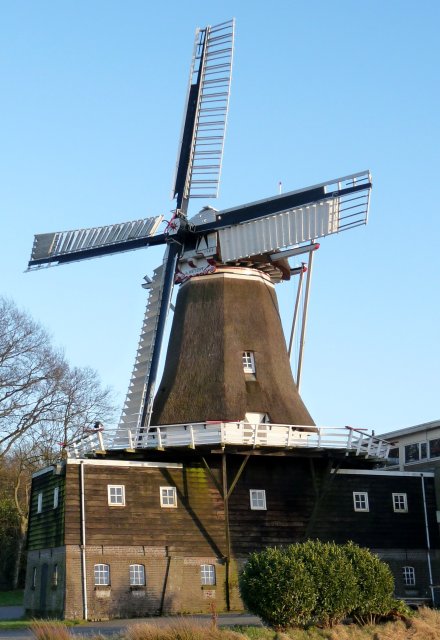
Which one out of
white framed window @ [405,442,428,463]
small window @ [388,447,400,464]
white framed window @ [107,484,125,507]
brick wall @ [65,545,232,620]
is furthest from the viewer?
small window @ [388,447,400,464]

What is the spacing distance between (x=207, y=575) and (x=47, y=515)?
17.2 ft

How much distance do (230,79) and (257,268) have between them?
23.9 ft

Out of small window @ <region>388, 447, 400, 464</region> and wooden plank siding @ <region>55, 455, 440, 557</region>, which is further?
small window @ <region>388, 447, 400, 464</region>

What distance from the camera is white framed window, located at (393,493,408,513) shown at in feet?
104

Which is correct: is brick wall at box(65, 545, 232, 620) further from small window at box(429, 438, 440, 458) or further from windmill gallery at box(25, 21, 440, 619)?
small window at box(429, 438, 440, 458)

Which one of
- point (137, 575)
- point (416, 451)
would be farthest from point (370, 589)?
point (416, 451)

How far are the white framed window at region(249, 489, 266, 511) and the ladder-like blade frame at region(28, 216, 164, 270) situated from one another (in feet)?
30.0

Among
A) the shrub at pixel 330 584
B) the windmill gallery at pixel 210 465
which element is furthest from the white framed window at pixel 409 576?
the shrub at pixel 330 584

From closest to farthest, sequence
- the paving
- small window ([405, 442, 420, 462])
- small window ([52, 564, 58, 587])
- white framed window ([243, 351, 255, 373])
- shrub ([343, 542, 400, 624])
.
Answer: shrub ([343, 542, 400, 624]) < the paving < small window ([52, 564, 58, 587]) < white framed window ([243, 351, 255, 373]) < small window ([405, 442, 420, 462])

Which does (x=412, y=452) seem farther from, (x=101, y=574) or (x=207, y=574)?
(x=101, y=574)

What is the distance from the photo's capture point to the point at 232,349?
30.4m

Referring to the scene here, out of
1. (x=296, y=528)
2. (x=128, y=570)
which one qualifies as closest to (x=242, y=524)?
(x=296, y=528)

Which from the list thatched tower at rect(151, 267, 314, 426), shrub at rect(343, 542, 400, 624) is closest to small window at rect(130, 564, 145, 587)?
thatched tower at rect(151, 267, 314, 426)

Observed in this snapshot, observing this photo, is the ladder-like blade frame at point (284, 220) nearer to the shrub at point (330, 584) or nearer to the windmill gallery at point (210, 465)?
the windmill gallery at point (210, 465)
